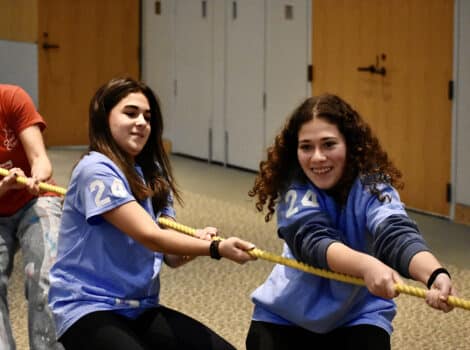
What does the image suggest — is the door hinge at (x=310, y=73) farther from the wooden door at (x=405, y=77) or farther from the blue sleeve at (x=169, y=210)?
the blue sleeve at (x=169, y=210)

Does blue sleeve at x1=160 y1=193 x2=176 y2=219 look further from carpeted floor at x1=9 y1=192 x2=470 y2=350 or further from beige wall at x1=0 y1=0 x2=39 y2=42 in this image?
beige wall at x1=0 y1=0 x2=39 y2=42

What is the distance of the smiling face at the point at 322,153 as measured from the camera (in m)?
2.45

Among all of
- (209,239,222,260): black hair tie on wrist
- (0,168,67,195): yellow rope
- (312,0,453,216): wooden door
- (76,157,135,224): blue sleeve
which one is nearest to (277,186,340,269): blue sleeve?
(209,239,222,260): black hair tie on wrist

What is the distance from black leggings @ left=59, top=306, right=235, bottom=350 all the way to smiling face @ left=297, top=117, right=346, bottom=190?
548 millimetres

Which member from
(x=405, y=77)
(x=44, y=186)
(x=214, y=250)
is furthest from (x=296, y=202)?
(x=405, y=77)

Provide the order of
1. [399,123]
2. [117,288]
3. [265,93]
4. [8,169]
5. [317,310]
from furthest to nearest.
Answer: [265,93], [399,123], [8,169], [117,288], [317,310]

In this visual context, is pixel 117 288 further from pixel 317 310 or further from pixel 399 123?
pixel 399 123

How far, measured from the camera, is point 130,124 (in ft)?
8.98

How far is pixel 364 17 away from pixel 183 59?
2.92 metres

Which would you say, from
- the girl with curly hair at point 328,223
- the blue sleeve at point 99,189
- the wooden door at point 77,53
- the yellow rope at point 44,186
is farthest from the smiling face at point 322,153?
the wooden door at point 77,53

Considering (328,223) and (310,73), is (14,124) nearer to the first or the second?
(328,223)

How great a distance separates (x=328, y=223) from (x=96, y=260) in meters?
0.65

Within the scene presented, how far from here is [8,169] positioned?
11.2 ft

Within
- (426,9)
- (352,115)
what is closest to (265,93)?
(426,9)
